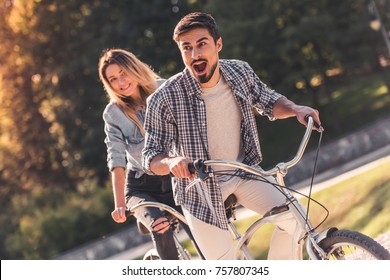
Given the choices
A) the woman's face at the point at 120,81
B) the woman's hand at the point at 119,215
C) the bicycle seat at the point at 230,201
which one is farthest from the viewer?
the woman's face at the point at 120,81

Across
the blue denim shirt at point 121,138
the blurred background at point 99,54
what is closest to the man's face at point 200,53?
the blue denim shirt at point 121,138

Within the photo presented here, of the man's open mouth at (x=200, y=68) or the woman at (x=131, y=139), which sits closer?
the man's open mouth at (x=200, y=68)

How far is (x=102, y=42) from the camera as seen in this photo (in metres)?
25.7

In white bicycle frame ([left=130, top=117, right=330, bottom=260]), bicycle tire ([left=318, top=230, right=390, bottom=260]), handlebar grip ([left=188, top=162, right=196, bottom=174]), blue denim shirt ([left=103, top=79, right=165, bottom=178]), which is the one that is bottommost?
bicycle tire ([left=318, top=230, right=390, bottom=260])

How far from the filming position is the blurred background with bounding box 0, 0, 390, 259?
2534cm

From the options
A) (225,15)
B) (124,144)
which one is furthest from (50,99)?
(124,144)

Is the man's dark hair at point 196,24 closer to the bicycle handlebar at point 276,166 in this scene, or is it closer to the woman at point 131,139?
the bicycle handlebar at point 276,166

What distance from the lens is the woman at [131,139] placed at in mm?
4773

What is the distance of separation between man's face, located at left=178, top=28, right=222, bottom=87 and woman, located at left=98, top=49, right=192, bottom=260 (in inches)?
43.0

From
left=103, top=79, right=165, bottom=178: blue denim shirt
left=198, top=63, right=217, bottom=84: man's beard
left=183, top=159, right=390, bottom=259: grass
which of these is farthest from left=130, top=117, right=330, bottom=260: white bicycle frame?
left=183, top=159, right=390, bottom=259: grass

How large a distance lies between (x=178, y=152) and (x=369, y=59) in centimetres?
2293

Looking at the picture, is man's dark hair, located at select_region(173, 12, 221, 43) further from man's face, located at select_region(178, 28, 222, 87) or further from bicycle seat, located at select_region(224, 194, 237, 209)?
bicycle seat, located at select_region(224, 194, 237, 209)

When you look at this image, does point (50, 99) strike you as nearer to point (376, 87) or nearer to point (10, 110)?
point (10, 110)

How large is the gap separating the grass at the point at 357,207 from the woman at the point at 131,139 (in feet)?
8.08
